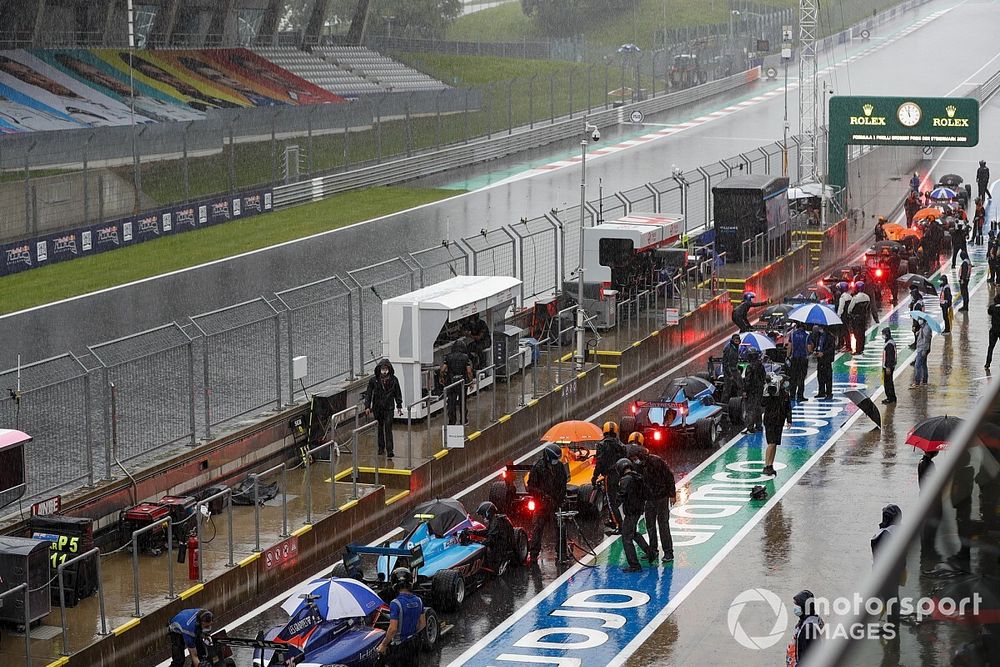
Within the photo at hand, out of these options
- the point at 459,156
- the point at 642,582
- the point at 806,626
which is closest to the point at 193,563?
the point at 642,582

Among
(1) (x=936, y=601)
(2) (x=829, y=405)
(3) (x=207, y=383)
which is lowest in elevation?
(2) (x=829, y=405)

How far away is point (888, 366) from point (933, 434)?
674 cm

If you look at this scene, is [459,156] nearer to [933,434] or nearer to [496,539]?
[933,434]

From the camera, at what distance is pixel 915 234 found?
38125mm

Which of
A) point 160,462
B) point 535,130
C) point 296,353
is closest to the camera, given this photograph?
point 160,462

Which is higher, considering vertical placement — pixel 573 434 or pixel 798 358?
pixel 573 434

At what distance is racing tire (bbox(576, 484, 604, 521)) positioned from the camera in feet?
62.3

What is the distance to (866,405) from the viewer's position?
23.5m

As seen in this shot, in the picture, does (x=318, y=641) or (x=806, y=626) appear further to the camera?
(x=318, y=641)

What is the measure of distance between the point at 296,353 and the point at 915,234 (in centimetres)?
1972

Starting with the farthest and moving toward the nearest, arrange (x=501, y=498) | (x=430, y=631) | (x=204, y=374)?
(x=204, y=374) → (x=501, y=498) → (x=430, y=631)

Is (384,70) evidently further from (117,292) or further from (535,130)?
(117,292)

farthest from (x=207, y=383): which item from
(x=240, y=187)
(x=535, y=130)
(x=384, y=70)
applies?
(x=384, y=70)

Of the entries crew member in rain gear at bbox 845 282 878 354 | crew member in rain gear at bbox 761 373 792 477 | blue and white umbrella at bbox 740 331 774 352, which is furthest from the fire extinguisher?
crew member in rain gear at bbox 845 282 878 354
